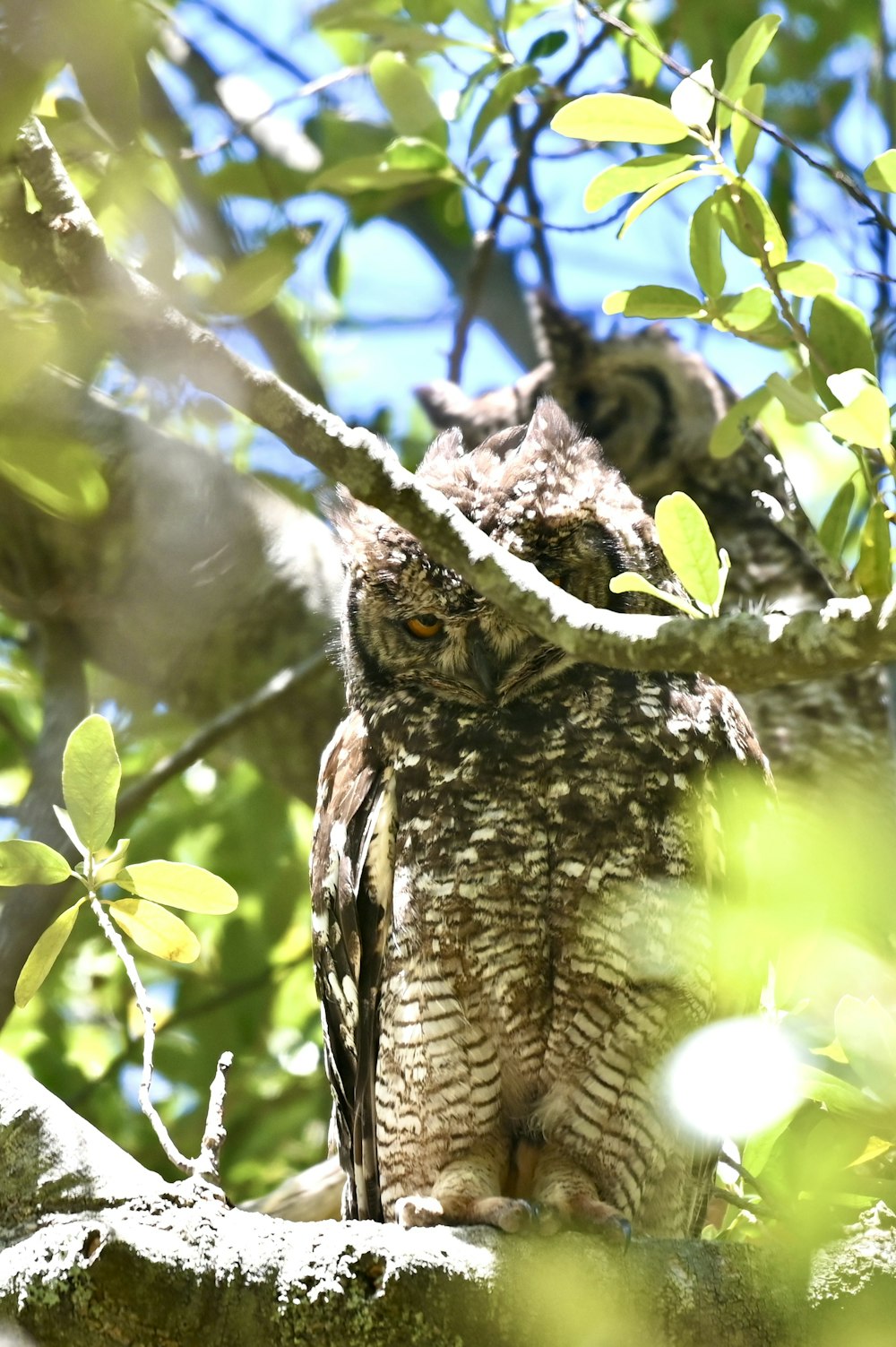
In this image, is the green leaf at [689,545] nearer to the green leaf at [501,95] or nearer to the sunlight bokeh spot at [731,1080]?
the sunlight bokeh spot at [731,1080]

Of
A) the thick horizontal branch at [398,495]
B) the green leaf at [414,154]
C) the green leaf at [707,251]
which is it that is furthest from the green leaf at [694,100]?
the green leaf at [414,154]

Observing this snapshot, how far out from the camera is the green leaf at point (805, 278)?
5.98 ft

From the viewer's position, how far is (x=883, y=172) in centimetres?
178

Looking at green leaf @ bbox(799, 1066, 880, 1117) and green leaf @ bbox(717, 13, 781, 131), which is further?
green leaf @ bbox(717, 13, 781, 131)

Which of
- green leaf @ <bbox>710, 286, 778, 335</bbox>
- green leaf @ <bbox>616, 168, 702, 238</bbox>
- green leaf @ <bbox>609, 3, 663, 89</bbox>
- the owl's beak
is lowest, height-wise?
the owl's beak

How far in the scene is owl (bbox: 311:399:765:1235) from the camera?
2.67 metres

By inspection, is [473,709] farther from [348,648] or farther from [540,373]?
[540,373]

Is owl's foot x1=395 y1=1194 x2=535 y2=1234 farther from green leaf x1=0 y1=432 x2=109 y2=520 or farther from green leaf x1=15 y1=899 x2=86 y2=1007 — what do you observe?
green leaf x1=0 y1=432 x2=109 y2=520

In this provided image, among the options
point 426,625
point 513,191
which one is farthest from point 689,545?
point 513,191

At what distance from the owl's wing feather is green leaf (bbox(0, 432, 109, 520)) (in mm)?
1585

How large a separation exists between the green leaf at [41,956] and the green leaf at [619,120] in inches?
48.4

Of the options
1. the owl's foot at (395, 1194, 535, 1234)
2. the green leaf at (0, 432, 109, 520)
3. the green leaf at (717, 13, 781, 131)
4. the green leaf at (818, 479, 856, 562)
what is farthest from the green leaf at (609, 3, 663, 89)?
the owl's foot at (395, 1194, 535, 1234)

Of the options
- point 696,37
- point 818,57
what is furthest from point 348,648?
point 818,57

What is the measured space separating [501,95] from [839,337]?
135 cm
